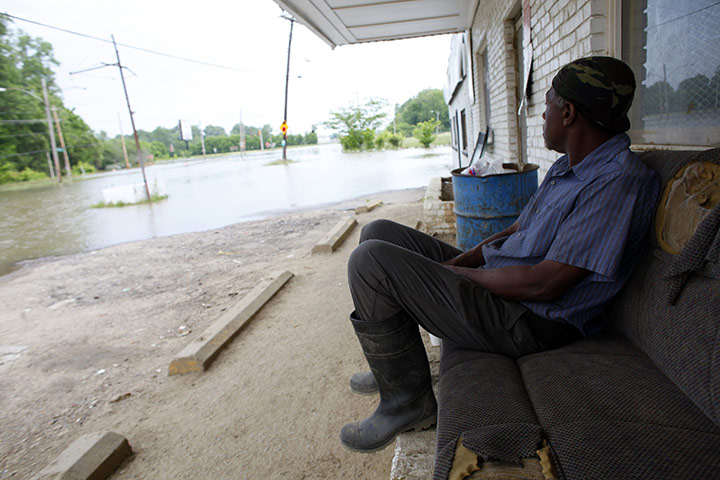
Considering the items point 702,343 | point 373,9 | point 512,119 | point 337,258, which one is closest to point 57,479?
point 702,343

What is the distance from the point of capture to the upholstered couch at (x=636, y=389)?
39.7 inches

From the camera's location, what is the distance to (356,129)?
4797 centimetres

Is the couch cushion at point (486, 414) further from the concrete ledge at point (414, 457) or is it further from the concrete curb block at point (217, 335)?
the concrete curb block at point (217, 335)

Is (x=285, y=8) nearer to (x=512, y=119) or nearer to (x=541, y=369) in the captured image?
(x=512, y=119)

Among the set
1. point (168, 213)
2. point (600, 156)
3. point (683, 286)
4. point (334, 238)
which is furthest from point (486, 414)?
point (168, 213)

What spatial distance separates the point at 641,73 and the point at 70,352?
507cm

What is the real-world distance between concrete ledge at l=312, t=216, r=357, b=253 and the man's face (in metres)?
4.69

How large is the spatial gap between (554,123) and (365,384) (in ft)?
5.36

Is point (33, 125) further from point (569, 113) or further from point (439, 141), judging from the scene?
point (569, 113)

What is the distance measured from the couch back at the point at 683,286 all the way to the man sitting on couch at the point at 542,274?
0.25 feet

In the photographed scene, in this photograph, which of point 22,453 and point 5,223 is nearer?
point 22,453

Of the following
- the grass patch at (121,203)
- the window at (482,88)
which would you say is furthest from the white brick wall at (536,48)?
the grass patch at (121,203)

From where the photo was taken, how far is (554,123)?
1871 mm

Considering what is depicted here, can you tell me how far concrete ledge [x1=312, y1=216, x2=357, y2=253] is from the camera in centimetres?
641
